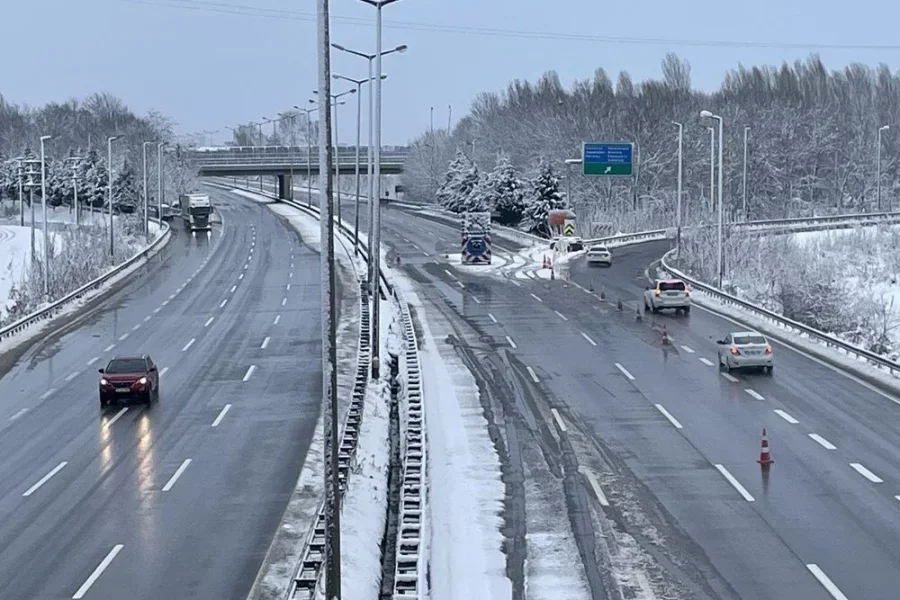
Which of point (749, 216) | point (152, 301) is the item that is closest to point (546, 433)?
point (152, 301)

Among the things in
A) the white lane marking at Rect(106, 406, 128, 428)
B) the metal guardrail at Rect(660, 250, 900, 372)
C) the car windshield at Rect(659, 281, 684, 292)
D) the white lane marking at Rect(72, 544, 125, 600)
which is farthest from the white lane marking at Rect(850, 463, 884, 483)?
the car windshield at Rect(659, 281, 684, 292)

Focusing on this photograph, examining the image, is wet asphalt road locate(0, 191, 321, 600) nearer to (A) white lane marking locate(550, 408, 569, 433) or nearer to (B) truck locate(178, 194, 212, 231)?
(A) white lane marking locate(550, 408, 569, 433)

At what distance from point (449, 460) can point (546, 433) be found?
3283mm

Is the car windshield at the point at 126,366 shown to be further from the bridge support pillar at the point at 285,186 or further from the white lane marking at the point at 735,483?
the bridge support pillar at the point at 285,186

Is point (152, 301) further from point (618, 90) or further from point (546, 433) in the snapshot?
point (618, 90)

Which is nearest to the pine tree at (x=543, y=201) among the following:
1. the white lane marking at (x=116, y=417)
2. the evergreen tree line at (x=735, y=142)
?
the evergreen tree line at (x=735, y=142)

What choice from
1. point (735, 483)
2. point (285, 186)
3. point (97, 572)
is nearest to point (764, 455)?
point (735, 483)

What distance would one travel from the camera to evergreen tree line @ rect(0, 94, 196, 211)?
12138cm

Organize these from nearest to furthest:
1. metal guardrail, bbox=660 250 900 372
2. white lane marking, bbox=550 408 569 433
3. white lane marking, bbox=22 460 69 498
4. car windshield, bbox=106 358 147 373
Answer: white lane marking, bbox=22 460 69 498 → white lane marking, bbox=550 408 569 433 → car windshield, bbox=106 358 147 373 → metal guardrail, bbox=660 250 900 372

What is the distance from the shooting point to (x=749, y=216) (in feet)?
388

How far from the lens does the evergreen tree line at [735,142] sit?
118938 mm

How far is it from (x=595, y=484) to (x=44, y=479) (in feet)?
34.6

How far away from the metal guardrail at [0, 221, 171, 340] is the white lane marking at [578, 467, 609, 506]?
27.1m

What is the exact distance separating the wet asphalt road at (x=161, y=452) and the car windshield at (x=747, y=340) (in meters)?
11.8
